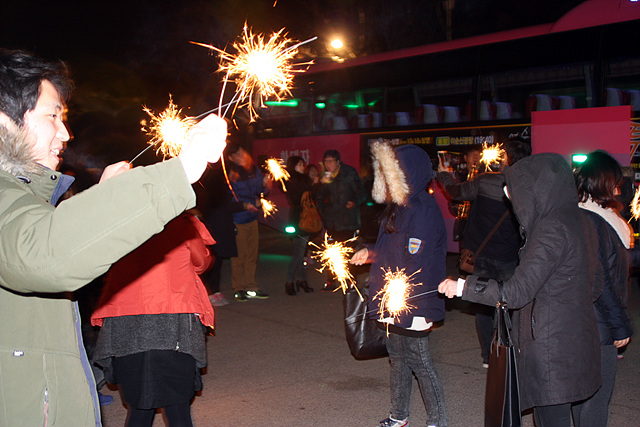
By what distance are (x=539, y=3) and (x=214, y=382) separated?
2567 centimetres

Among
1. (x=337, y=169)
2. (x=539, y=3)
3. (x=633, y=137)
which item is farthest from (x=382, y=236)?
(x=539, y=3)

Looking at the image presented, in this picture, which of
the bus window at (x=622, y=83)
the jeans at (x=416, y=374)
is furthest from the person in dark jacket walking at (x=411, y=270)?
the bus window at (x=622, y=83)

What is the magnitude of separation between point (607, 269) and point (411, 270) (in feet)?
4.27

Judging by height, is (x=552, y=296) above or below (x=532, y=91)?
below

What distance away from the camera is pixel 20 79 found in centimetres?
173

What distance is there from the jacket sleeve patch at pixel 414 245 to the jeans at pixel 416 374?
0.64m

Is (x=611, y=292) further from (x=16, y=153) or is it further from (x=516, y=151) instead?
(x=16, y=153)

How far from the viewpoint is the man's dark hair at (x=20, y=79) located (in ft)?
5.53

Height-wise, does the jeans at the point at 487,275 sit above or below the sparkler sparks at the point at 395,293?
below

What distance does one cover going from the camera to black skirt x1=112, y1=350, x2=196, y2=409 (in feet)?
10.8

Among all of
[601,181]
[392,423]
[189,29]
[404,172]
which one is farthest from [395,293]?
[189,29]

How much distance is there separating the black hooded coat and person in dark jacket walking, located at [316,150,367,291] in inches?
245

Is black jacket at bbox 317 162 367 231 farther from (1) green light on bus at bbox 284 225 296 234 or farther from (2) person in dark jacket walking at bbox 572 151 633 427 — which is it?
(2) person in dark jacket walking at bbox 572 151 633 427

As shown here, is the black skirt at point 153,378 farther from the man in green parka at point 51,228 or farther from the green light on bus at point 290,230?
the green light on bus at point 290,230
